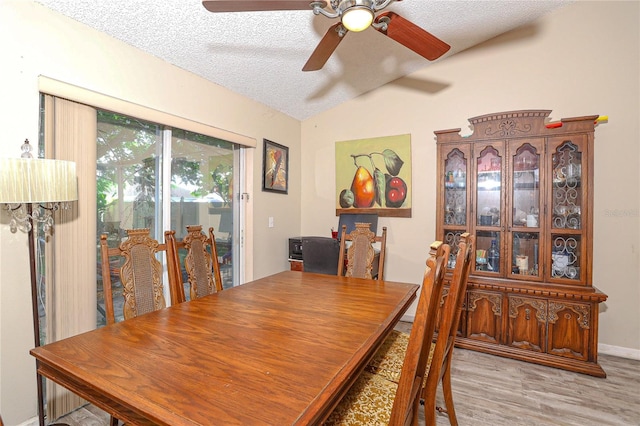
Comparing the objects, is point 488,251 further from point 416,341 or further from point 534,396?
point 416,341

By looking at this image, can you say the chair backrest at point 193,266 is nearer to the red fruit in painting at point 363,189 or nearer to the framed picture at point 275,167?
the framed picture at point 275,167

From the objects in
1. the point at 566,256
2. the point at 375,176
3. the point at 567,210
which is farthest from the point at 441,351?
the point at 375,176

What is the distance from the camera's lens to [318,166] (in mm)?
4125

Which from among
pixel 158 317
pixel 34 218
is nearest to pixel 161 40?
pixel 34 218

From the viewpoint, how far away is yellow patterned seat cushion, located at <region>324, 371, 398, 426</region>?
114 centimetres

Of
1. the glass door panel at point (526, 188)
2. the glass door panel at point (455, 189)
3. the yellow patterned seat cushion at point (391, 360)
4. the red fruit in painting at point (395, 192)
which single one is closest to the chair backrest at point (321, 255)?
the red fruit in painting at point (395, 192)

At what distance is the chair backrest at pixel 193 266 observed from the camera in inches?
73.0

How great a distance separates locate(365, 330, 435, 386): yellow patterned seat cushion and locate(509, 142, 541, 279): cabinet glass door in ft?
5.35

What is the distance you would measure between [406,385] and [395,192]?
289 centimetres

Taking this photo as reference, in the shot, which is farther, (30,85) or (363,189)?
(363,189)

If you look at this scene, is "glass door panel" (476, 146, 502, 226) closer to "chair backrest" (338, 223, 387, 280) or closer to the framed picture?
"chair backrest" (338, 223, 387, 280)

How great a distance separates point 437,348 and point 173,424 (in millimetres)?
1075

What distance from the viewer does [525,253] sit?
9.05 ft

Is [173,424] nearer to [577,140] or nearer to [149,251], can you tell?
[149,251]
